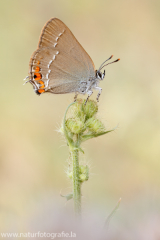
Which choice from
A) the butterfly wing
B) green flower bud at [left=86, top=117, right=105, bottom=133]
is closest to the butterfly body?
the butterfly wing

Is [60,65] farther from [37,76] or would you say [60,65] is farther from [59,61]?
[37,76]

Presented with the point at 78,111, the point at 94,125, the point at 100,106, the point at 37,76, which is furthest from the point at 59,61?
the point at 100,106

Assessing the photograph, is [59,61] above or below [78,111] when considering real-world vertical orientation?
above

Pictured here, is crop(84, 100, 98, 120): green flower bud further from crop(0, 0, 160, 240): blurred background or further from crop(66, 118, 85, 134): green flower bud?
crop(0, 0, 160, 240): blurred background

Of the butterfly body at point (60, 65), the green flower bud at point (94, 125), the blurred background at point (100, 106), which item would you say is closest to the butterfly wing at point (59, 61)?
the butterfly body at point (60, 65)

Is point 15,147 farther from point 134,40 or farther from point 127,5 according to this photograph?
point 127,5

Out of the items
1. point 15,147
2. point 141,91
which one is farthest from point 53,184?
point 141,91

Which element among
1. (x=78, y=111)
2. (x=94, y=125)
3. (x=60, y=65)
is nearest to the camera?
(x=94, y=125)
